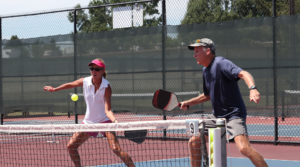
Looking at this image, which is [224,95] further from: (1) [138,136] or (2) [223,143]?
(1) [138,136]

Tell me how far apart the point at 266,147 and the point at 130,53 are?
315cm

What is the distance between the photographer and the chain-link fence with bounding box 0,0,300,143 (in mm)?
8000

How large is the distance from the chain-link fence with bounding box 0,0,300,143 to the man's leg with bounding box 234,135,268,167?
3.94 m

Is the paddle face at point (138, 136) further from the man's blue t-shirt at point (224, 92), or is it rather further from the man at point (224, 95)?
the man's blue t-shirt at point (224, 92)

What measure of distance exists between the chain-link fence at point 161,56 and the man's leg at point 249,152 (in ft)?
12.9

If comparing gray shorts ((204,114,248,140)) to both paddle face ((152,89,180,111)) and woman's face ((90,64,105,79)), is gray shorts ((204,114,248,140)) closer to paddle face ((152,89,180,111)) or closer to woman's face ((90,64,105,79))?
paddle face ((152,89,180,111))

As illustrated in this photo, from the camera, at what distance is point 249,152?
395cm

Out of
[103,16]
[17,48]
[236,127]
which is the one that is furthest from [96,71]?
[103,16]

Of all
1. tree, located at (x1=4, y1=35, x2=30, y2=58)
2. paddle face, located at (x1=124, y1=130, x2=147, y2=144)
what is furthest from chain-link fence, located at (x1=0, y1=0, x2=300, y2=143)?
paddle face, located at (x1=124, y1=130, x2=147, y2=144)

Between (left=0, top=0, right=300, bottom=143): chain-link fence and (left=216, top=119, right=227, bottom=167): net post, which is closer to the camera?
(left=216, top=119, right=227, bottom=167): net post

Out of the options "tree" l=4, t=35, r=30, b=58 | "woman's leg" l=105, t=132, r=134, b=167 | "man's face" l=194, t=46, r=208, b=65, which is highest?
"tree" l=4, t=35, r=30, b=58

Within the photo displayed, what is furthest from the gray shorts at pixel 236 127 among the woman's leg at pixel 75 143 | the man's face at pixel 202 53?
the woman's leg at pixel 75 143

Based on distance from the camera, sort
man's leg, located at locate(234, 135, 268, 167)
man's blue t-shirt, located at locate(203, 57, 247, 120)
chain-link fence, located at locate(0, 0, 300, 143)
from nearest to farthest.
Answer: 1. man's leg, located at locate(234, 135, 268, 167)
2. man's blue t-shirt, located at locate(203, 57, 247, 120)
3. chain-link fence, located at locate(0, 0, 300, 143)

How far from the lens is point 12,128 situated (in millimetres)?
5082
